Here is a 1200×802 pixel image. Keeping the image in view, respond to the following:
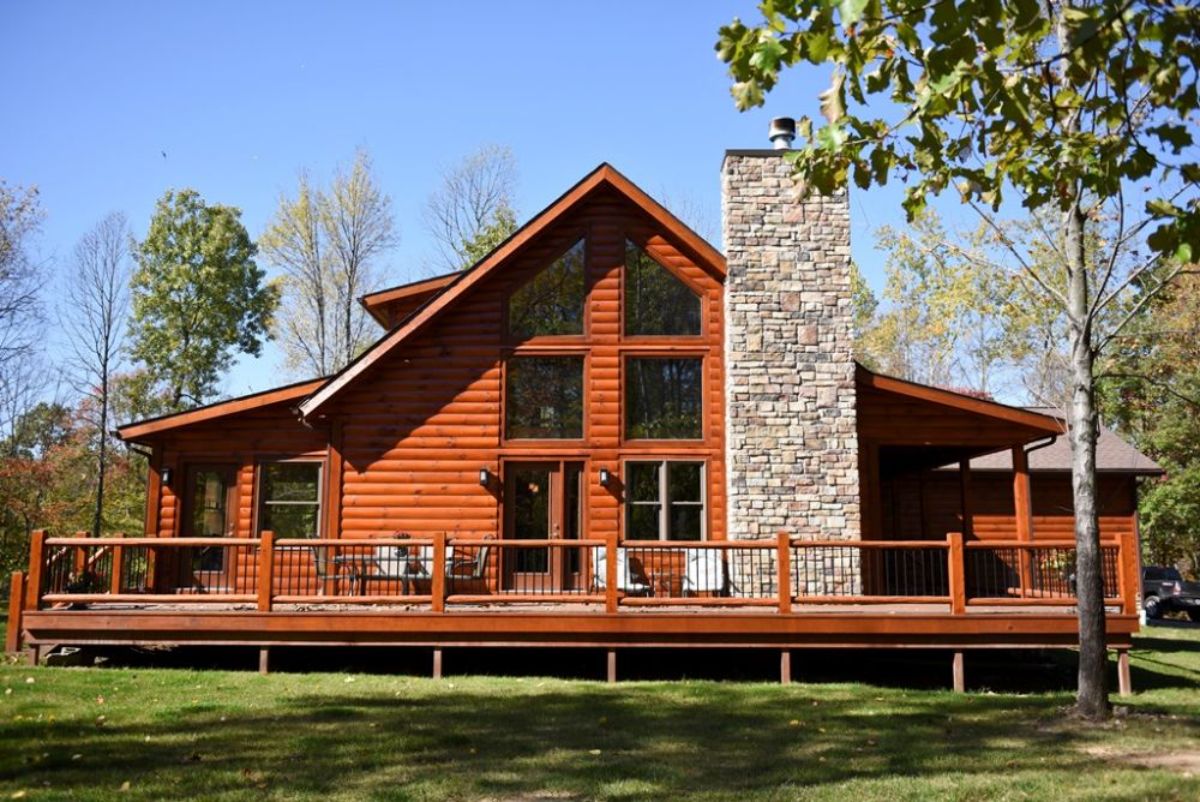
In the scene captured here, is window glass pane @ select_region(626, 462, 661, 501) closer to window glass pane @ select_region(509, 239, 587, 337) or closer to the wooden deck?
window glass pane @ select_region(509, 239, 587, 337)

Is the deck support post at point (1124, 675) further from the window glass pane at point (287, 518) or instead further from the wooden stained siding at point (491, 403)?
the window glass pane at point (287, 518)

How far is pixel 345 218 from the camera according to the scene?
120 feet

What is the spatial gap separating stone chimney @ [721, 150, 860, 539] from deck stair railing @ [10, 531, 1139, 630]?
2.14 feet

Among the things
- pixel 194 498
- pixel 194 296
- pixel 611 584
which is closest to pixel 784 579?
pixel 611 584

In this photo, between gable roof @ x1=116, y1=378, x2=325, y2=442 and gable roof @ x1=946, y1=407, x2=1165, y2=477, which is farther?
gable roof @ x1=946, y1=407, x2=1165, y2=477

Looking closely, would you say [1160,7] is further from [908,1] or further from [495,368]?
[495,368]

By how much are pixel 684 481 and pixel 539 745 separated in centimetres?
732

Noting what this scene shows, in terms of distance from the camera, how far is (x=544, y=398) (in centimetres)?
1573

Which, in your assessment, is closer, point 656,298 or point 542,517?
point 542,517

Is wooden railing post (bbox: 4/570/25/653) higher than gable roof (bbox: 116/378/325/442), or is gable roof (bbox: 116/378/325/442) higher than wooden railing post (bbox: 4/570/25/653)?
gable roof (bbox: 116/378/325/442)

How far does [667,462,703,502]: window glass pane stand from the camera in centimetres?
1541

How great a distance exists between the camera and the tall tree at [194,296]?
36.8 meters

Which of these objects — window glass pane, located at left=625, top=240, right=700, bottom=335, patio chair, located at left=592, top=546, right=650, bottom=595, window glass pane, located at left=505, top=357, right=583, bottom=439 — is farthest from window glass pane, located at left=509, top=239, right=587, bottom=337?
patio chair, located at left=592, top=546, right=650, bottom=595

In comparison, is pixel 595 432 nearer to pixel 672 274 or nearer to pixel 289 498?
pixel 672 274
